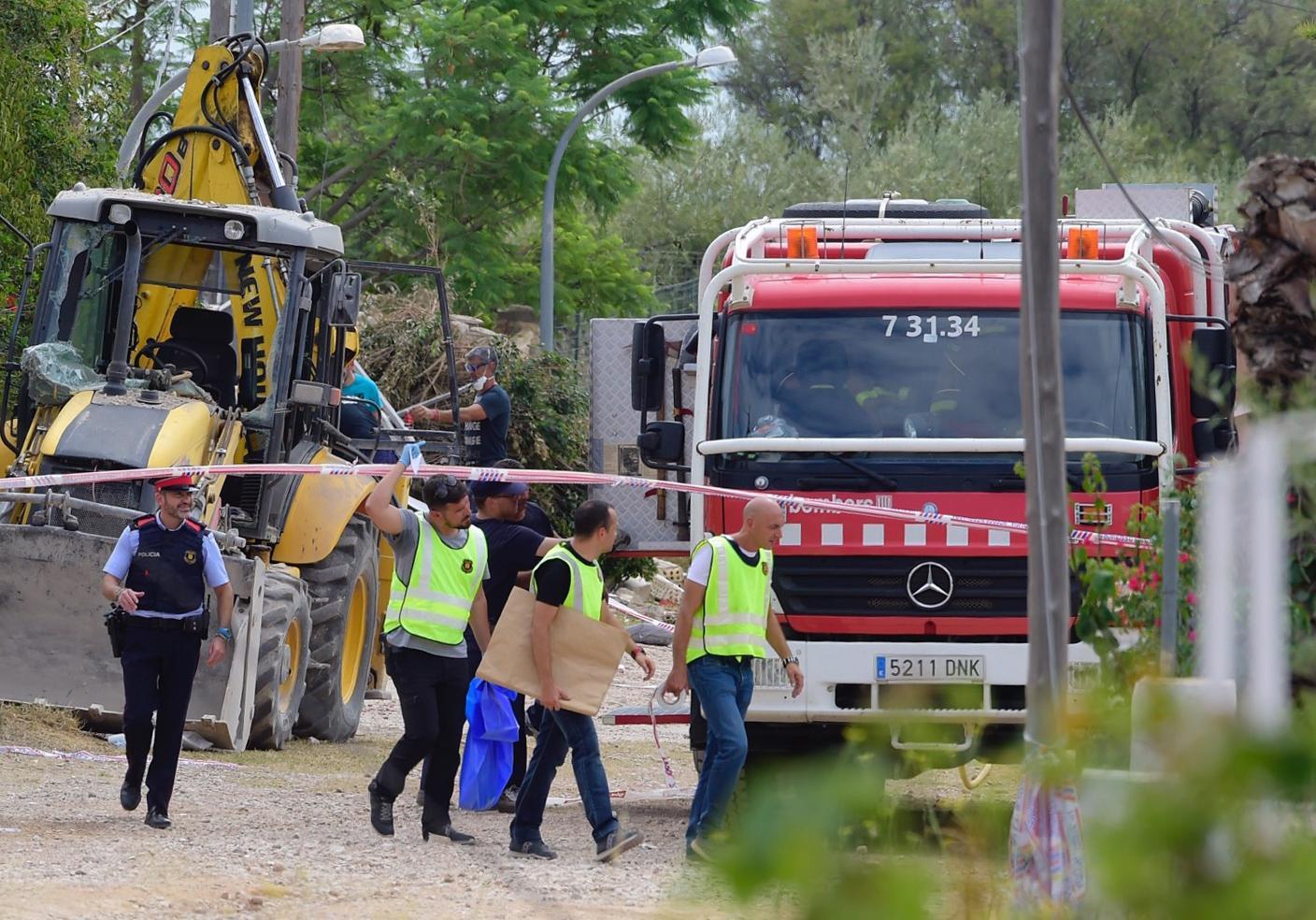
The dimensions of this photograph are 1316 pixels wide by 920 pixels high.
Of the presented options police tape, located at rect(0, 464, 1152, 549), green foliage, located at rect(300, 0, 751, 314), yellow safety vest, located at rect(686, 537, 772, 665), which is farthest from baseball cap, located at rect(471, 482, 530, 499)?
green foliage, located at rect(300, 0, 751, 314)

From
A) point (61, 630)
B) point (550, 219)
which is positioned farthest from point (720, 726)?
point (550, 219)

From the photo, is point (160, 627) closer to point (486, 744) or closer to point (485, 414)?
point (486, 744)

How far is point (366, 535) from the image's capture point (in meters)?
12.9

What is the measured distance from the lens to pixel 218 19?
18.9m

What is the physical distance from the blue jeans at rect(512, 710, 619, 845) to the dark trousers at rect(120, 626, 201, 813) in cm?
154

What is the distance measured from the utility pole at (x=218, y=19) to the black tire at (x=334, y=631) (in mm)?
7648

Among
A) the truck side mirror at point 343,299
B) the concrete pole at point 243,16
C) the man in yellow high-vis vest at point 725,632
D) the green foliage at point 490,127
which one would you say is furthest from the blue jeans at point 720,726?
the green foliage at point 490,127

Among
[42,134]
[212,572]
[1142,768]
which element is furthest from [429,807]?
[42,134]

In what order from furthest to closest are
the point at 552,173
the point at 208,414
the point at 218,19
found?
the point at 552,173 → the point at 218,19 → the point at 208,414

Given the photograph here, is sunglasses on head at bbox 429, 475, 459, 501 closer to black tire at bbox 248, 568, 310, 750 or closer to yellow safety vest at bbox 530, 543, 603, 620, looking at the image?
yellow safety vest at bbox 530, 543, 603, 620

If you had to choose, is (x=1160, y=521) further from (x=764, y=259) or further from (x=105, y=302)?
(x=105, y=302)

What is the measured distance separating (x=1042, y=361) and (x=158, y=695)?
575 centimetres

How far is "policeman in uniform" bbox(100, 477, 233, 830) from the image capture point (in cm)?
867

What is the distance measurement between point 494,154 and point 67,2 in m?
9.64
